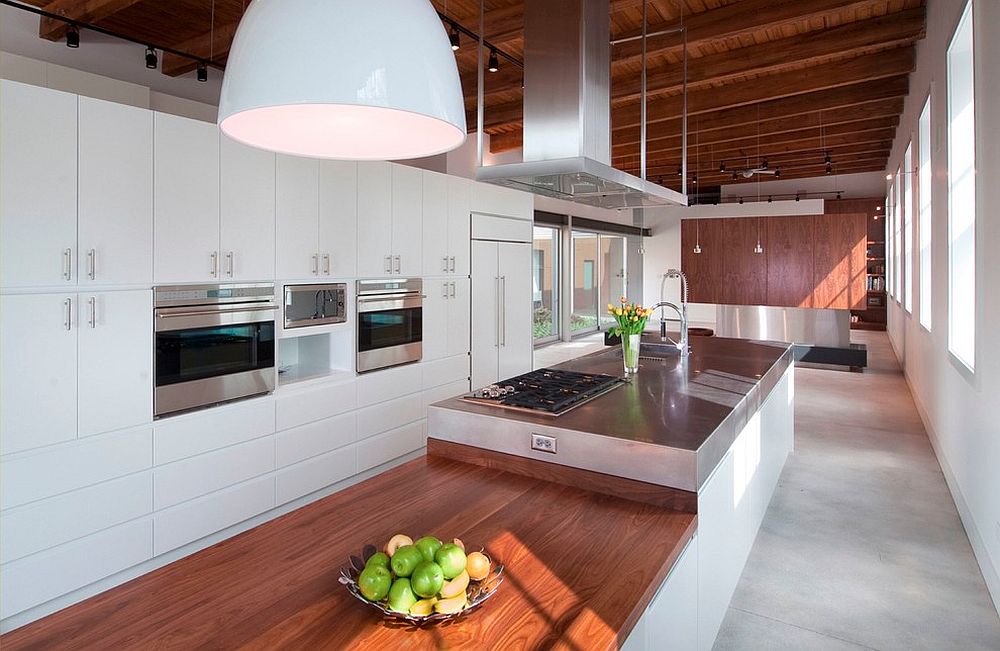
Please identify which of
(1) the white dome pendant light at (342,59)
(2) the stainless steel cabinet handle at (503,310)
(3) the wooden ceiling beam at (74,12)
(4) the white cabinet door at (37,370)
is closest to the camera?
(1) the white dome pendant light at (342,59)

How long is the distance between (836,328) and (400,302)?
7.09 metres

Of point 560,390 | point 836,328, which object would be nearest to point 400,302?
point 560,390

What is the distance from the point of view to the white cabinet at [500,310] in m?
5.25

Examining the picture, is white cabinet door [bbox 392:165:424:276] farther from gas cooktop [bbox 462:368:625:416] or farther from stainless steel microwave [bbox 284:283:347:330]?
gas cooktop [bbox 462:368:625:416]

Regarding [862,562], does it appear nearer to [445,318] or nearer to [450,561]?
[450,561]

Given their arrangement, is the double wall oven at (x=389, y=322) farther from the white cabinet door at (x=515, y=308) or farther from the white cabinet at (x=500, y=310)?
Answer: the white cabinet door at (x=515, y=308)

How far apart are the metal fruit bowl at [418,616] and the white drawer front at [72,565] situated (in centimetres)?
201

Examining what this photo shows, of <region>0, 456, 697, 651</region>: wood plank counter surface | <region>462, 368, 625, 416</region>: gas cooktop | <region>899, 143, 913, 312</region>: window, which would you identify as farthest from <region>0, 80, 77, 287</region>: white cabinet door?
<region>899, 143, 913, 312</region>: window

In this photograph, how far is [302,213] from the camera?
3627 millimetres

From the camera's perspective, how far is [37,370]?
Result: 2.52m

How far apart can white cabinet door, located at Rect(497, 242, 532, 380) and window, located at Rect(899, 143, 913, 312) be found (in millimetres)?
4363

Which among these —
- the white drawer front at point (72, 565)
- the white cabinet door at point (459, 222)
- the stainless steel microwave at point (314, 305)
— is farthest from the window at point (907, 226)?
the white drawer front at point (72, 565)

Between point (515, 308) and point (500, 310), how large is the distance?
0.87 feet

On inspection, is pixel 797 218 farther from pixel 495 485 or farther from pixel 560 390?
pixel 495 485
